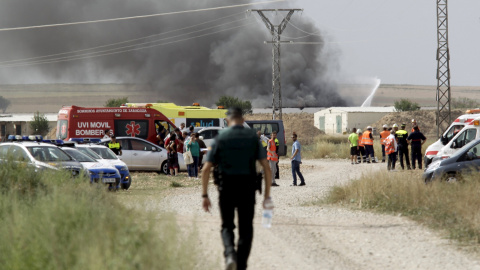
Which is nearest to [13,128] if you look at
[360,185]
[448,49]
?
[448,49]

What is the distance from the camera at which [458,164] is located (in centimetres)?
1611

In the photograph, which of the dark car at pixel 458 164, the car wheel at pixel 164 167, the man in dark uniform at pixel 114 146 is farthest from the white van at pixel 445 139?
the man in dark uniform at pixel 114 146

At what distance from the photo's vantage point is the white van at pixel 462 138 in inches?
809

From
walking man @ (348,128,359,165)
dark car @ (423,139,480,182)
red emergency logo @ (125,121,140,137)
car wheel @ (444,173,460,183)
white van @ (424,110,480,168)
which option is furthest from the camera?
walking man @ (348,128,359,165)

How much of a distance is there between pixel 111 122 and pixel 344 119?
6084 cm

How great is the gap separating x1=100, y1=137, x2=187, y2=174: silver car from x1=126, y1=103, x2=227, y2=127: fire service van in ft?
19.9

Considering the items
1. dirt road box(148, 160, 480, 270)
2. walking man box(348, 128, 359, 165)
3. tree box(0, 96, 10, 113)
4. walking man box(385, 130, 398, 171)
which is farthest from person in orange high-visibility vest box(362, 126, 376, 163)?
tree box(0, 96, 10, 113)

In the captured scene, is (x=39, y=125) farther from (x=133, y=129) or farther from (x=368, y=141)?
(x=368, y=141)

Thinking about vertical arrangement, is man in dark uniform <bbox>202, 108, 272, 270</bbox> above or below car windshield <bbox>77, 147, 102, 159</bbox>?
below

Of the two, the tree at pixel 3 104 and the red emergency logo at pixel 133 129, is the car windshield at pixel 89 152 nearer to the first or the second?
the red emergency logo at pixel 133 129

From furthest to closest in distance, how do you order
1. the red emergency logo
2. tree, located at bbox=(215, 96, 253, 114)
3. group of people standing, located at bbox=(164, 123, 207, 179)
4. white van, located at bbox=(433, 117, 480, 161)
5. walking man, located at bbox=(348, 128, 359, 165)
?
1. tree, located at bbox=(215, 96, 253, 114)
2. walking man, located at bbox=(348, 128, 359, 165)
3. the red emergency logo
4. group of people standing, located at bbox=(164, 123, 207, 179)
5. white van, located at bbox=(433, 117, 480, 161)

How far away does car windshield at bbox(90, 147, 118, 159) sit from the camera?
2181 cm

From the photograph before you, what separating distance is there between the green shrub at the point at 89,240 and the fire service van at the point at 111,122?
848 inches

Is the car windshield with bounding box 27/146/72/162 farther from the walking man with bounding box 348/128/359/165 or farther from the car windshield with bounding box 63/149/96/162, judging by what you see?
the walking man with bounding box 348/128/359/165
